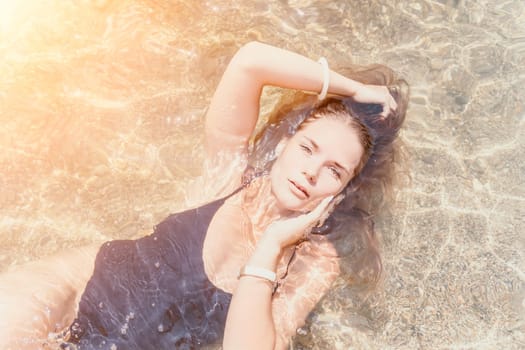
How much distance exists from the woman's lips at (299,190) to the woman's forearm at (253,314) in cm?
28

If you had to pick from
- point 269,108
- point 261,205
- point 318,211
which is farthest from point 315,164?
point 269,108

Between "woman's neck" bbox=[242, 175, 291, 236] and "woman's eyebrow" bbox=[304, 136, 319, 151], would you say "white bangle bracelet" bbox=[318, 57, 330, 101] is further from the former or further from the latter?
"woman's neck" bbox=[242, 175, 291, 236]

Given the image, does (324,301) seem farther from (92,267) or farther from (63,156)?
(63,156)

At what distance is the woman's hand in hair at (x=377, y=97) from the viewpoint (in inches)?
107

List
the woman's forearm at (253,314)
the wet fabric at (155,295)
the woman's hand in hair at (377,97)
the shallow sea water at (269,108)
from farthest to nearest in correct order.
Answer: the shallow sea water at (269,108) < the woman's hand in hair at (377,97) < the wet fabric at (155,295) < the woman's forearm at (253,314)

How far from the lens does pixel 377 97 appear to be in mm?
2750

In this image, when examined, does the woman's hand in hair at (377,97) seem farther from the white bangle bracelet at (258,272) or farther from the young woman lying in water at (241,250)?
the white bangle bracelet at (258,272)

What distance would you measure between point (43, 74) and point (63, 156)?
1.68 ft

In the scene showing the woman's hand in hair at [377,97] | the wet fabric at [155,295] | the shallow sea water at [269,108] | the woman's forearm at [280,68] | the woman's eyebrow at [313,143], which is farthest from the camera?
the shallow sea water at [269,108]

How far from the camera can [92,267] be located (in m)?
2.47

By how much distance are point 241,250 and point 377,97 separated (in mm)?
954

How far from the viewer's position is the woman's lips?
244 cm

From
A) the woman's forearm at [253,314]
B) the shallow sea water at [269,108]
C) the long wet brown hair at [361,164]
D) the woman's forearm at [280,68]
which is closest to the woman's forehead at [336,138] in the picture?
the long wet brown hair at [361,164]

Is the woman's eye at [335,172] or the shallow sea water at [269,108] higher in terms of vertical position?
the woman's eye at [335,172]
